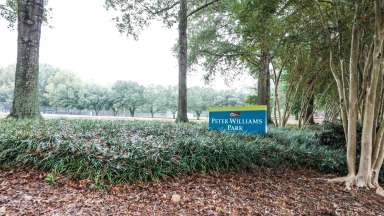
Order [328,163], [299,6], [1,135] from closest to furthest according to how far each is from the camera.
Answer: [1,135] < [328,163] < [299,6]

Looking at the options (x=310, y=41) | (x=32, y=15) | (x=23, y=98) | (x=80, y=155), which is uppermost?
(x=32, y=15)

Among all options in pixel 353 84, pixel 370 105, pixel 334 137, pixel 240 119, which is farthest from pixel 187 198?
pixel 334 137

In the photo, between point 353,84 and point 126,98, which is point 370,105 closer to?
point 353,84

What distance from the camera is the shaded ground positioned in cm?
236

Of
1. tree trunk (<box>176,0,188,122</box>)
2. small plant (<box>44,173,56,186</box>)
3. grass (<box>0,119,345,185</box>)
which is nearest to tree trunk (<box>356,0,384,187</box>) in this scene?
grass (<box>0,119,345,185</box>)

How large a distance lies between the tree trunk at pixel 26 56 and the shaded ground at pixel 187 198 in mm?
2907

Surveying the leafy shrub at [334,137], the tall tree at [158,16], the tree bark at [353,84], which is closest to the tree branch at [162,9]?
the tall tree at [158,16]

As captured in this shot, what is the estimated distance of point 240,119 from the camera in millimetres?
5020

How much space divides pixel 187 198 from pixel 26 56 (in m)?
5.01

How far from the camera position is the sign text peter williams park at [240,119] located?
4.72 meters

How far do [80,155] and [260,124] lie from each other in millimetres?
3289

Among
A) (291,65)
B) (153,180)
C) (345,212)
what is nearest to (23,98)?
(153,180)

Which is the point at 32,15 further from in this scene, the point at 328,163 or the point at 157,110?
the point at 157,110

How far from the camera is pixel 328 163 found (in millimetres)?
4543
